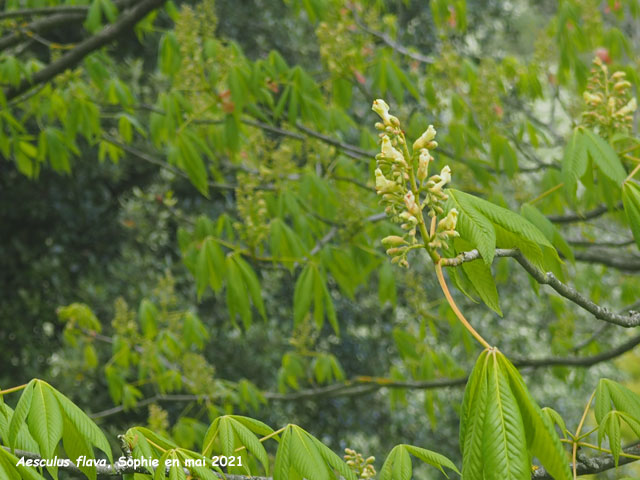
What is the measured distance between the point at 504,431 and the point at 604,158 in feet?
2.97

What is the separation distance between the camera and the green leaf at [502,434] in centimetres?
86

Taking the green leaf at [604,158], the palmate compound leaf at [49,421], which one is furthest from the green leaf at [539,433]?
the green leaf at [604,158]

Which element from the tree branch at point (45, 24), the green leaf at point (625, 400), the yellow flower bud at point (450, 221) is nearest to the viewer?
the yellow flower bud at point (450, 221)

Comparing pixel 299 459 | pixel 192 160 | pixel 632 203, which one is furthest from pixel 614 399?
pixel 192 160

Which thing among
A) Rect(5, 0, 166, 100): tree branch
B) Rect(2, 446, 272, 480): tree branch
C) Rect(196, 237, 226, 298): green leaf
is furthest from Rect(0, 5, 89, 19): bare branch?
Rect(2, 446, 272, 480): tree branch

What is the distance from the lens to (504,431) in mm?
873

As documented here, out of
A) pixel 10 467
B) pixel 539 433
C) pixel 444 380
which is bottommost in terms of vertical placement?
pixel 444 380

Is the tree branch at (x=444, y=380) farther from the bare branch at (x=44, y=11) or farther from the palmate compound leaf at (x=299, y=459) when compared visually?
the bare branch at (x=44, y=11)

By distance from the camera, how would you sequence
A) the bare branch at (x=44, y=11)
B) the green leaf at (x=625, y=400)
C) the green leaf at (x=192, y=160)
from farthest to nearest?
the bare branch at (x=44, y=11), the green leaf at (x=192, y=160), the green leaf at (x=625, y=400)

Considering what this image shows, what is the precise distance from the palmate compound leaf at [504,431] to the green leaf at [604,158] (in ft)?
2.54

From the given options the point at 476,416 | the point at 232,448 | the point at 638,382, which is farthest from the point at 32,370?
the point at 638,382

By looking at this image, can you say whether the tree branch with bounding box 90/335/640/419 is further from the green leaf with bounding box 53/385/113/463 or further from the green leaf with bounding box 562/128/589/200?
the green leaf with bounding box 53/385/113/463

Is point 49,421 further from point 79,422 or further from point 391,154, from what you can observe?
point 391,154

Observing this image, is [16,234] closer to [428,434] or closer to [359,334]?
[359,334]
